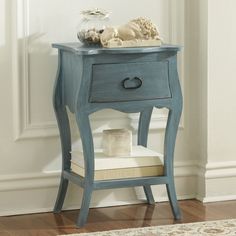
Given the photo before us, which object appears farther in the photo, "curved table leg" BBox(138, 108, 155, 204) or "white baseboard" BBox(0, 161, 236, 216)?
"curved table leg" BBox(138, 108, 155, 204)

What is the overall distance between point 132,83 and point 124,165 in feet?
1.11

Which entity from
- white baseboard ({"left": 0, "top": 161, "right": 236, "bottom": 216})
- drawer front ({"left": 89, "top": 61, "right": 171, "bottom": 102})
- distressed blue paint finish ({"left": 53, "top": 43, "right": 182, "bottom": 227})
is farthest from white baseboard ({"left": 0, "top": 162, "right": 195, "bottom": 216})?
drawer front ({"left": 89, "top": 61, "right": 171, "bottom": 102})

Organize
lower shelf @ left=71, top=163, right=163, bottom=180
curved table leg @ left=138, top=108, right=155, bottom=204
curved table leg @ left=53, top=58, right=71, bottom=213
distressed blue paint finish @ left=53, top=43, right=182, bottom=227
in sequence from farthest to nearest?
curved table leg @ left=138, top=108, right=155, bottom=204 < curved table leg @ left=53, top=58, right=71, bottom=213 < lower shelf @ left=71, top=163, right=163, bottom=180 < distressed blue paint finish @ left=53, top=43, right=182, bottom=227

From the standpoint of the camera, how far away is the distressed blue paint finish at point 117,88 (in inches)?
111

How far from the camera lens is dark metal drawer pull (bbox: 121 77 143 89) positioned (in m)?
2.87

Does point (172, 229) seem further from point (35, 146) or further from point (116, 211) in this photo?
point (35, 146)

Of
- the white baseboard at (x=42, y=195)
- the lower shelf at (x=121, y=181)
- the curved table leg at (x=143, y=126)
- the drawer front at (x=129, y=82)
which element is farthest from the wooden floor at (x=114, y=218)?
the drawer front at (x=129, y=82)

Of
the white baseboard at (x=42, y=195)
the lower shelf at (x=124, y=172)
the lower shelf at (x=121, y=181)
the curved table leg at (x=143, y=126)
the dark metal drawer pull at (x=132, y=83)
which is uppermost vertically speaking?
the dark metal drawer pull at (x=132, y=83)

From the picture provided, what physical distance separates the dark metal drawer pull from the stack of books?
304 mm

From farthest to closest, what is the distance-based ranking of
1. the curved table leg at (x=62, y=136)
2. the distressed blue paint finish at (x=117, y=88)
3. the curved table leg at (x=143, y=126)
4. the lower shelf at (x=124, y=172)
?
the curved table leg at (x=143, y=126) → the curved table leg at (x=62, y=136) → the lower shelf at (x=124, y=172) → the distressed blue paint finish at (x=117, y=88)

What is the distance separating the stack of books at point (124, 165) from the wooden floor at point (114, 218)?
7.5 inches

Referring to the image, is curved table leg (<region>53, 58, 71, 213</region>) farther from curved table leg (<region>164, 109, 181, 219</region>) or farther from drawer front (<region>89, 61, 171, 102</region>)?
curved table leg (<region>164, 109, 181, 219</region>)

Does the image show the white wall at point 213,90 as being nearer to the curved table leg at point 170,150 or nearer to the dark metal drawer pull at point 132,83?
the curved table leg at point 170,150

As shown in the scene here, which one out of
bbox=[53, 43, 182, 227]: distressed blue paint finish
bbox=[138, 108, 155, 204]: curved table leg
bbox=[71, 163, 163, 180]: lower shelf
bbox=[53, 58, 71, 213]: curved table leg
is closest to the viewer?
bbox=[53, 43, 182, 227]: distressed blue paint finish
